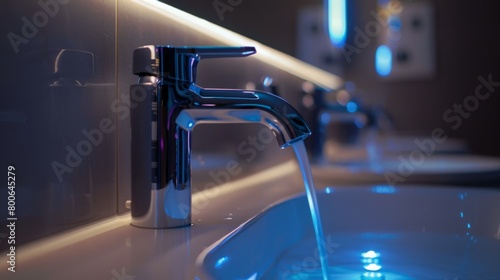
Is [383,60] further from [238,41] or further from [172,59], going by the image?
[172,59]

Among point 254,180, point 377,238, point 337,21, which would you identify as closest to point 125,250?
point 377,238

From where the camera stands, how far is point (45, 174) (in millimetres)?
427

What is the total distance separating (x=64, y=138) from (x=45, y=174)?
0.04 m

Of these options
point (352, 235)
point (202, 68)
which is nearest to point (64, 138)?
point (202, 68)

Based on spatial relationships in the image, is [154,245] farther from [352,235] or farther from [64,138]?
[352,235]

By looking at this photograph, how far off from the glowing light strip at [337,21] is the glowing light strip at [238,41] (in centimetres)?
19

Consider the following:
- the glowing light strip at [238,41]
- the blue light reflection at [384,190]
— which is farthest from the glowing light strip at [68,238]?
the blue light reflection at [384,190]

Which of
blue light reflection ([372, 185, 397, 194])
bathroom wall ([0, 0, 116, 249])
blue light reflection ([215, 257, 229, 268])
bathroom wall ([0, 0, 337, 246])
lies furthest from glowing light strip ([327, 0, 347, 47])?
blue light reflection ([215, 257, 229, 268])

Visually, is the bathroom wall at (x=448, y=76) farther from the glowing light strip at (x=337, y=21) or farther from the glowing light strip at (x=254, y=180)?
the glowing light strip at (x=254, y=180)

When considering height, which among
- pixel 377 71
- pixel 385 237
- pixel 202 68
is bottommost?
pixel 385 237

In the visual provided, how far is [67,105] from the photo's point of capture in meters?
0.46

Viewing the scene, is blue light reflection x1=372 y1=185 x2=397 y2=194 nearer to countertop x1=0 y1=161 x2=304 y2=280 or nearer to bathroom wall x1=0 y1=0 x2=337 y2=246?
countertop x1=0 y1=161 x2=304 y2=280

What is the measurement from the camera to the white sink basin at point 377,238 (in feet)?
1.87

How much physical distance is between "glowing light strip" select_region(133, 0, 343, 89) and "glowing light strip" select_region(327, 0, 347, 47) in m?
0.19
